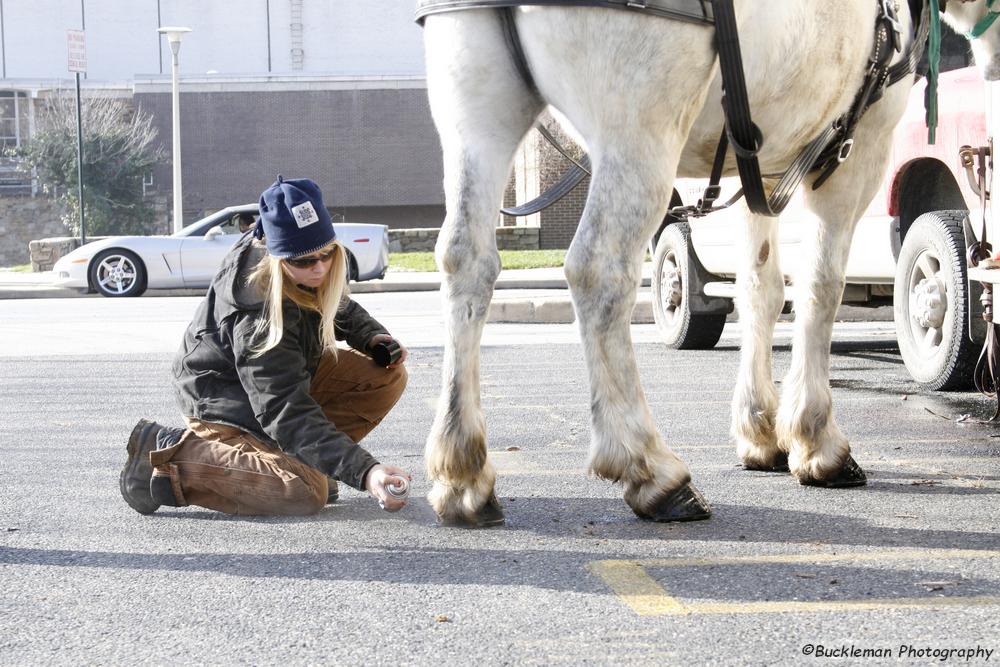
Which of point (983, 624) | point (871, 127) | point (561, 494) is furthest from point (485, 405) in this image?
point (983, 624)

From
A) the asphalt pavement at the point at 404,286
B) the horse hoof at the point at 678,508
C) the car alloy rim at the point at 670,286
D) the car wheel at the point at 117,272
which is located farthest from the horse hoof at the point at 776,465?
the car wheel at the point at 117,272

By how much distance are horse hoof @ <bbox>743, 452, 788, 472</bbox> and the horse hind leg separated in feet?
4.87

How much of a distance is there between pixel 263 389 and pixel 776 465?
215 centimetres

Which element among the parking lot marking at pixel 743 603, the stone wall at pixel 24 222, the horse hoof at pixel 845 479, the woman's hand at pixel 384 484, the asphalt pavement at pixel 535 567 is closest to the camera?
the asphalt pavement at pixel 535 567

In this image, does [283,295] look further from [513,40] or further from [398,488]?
[513,40]

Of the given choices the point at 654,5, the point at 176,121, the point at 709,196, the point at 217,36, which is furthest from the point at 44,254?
the point at 654,5

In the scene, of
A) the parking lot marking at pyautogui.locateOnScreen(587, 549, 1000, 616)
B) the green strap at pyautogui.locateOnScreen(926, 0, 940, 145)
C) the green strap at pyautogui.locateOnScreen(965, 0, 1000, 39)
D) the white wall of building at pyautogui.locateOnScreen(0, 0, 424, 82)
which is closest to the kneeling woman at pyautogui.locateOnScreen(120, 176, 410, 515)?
the parking lot marking at pyautogui.locateOnScreen(587, 549, 1000, 616)

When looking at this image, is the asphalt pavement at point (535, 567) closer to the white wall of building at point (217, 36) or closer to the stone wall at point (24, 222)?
the stone wall at point (24, 222)

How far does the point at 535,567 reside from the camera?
3742 mm

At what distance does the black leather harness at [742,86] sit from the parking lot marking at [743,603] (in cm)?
138

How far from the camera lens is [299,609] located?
3.36 m

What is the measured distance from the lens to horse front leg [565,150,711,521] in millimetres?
4004

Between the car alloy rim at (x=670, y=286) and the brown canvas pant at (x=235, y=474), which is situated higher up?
the car alloy rim at (x=670, y=286)

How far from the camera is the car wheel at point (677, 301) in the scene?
32.8 ft
